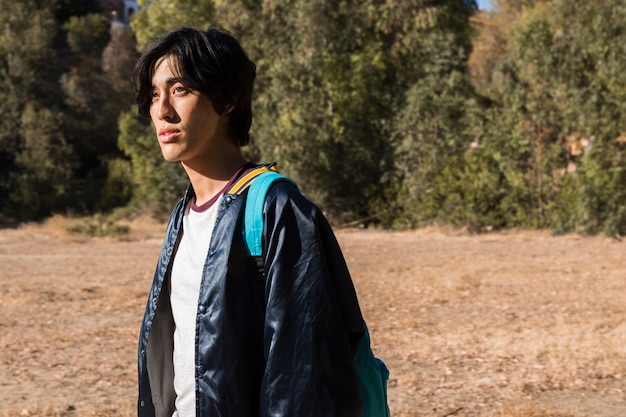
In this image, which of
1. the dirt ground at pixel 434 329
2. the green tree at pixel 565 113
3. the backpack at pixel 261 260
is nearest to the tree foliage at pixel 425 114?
the green tree at pixel 565 113

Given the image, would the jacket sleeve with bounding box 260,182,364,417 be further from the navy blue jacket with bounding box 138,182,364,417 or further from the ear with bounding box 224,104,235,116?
the ear with bounding box 224,104,235,116

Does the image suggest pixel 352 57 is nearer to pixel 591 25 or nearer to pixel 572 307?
pixel 591 25

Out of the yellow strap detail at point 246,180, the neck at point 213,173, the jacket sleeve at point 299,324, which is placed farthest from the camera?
the neck at point 213,173

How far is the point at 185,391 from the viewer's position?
1.88 metres

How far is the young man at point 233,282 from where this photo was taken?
5.50ft

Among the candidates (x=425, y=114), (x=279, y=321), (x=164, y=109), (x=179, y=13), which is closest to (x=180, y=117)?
(x=164, y=109)

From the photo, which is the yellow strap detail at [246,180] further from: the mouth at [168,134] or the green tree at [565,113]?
the green tree at [565,113]

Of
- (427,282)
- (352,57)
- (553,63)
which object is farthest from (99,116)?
(427,282)

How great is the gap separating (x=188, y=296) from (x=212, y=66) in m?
0.55

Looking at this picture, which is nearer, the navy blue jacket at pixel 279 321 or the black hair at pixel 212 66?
the navy blue jacket at pixel 279 321

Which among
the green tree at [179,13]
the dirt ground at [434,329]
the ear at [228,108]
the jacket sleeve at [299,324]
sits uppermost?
the green tree at [179,13]

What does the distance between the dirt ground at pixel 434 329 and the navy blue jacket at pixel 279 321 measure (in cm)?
364

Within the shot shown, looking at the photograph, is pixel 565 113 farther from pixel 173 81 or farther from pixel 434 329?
pixel 173 81

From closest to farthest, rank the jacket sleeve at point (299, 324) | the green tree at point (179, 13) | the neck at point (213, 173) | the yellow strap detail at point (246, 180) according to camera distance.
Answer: the jacket sleeve at point (299, 324) → the yellow strap detail at point (246, 180) → the neck at point (213, 173) → the green tree at point (179, 13)
